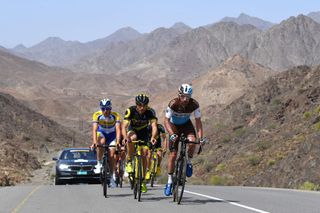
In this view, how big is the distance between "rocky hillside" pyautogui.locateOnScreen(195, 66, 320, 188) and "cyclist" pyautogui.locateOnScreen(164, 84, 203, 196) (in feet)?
44.4

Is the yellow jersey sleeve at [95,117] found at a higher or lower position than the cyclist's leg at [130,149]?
higher

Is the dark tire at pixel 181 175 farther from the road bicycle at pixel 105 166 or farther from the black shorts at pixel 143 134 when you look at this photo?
the road bicycle at pixel 105 166

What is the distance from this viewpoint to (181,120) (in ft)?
40.4

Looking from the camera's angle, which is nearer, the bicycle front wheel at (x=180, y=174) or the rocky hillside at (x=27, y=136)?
the bicycle front wheel at (x=180, y=174)

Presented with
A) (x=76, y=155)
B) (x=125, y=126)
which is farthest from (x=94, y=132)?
(x=76, y=155)

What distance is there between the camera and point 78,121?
473 ft

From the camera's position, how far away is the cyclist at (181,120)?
39.1ft

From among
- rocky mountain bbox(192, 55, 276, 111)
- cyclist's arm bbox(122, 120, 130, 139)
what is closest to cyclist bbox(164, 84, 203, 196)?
cyclist's arm bbox(122, 120, 130, 139)

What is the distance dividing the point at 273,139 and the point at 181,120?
29891 millimetres

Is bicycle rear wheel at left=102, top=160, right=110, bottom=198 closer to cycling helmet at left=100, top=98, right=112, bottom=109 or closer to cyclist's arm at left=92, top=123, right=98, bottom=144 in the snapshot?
cyclist's arm at left=92, top=123, right=98, bottom=144

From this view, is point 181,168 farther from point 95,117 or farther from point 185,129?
point 95,117

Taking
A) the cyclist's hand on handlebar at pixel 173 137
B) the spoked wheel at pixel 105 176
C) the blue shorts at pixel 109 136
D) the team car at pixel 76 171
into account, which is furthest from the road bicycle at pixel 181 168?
the team car at pixel 76 171

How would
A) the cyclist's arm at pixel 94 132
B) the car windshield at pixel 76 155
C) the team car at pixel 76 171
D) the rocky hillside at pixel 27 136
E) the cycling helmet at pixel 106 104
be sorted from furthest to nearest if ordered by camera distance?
the rocky hillside at pixel 27 136 → the car windshield at pixel 76 155 → the team car at pixel 76 171 → the cycling helmet at pixel 106 104 → the cyclist's arm at pixel 94 132

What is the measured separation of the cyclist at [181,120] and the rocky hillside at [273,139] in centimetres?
1352
